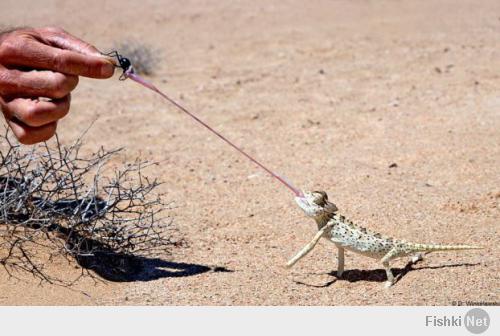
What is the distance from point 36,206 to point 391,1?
10110mm

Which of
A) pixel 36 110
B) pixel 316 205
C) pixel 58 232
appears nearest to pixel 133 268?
pixel 58 232

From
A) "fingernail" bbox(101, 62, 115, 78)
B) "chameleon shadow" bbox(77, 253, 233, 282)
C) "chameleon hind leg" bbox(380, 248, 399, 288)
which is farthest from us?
"chameleon shadow" bbox(77, 253, 233, 282)

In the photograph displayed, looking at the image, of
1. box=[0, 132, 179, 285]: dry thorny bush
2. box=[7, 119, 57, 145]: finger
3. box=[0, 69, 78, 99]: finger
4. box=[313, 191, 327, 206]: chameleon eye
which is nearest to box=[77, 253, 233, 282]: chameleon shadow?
box=[0, 132, 179, 285]: dry thorny bush

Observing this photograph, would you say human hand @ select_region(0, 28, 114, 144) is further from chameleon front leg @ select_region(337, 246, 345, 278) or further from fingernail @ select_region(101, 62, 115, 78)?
chameleon front leg @ select_region(337, 246, 345, 278)

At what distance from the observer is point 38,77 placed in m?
3.61

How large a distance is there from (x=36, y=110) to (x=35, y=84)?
12cm

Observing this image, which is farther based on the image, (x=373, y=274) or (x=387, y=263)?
(x=373, y=274)

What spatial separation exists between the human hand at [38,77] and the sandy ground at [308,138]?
3.21 feet

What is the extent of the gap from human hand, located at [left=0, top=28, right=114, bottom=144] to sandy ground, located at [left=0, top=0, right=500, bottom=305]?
0.98 m

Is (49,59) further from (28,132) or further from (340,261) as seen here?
(340,261)

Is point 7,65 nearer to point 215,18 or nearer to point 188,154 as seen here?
point 188,154

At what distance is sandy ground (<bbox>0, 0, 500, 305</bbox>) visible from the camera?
430 centimetres

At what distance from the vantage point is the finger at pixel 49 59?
143 inches

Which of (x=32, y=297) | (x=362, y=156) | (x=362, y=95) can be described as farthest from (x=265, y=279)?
(x=362, y=95)
